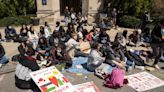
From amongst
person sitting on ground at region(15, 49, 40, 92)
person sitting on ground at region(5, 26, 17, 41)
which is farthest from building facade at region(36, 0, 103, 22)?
person sitting on ground at region(15, 49, 40, 92)

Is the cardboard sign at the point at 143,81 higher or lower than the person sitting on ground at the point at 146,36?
lower

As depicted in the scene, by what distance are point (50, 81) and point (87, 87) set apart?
54.1 inches

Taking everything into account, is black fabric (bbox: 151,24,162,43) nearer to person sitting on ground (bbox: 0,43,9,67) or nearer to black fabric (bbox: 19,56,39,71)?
black fabric (bbox: 19,56,39,71)

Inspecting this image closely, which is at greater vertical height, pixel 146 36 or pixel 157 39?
pixel 157 39

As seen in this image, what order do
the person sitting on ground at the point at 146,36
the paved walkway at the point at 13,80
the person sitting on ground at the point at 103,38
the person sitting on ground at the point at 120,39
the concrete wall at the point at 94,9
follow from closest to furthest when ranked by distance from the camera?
the paved walkway at the point at 13,80 → the person sitting on ground at the point at 120,39 → the person sitting on ground at the point at 103,38 → the person sitting on ground at the point at 146,36 → the concrete wall at the point at 94,9

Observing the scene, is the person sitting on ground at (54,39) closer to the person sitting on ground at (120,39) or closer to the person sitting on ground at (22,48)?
the person sitting on ground at (22,48)

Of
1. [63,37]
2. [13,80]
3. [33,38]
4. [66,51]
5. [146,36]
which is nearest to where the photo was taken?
[13,80]

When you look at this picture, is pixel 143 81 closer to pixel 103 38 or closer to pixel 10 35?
pixel 103 38

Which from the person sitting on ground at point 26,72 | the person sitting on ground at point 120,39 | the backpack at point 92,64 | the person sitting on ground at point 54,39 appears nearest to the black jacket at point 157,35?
the person sitting on ground at point 120,39

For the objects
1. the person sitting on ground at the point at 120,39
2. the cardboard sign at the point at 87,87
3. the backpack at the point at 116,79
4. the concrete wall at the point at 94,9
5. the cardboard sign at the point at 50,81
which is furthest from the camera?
the concrete wall at the point at 94,9

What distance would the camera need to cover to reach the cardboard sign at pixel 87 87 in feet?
35.0

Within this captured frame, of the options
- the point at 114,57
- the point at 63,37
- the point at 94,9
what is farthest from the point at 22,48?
the point at 94,9

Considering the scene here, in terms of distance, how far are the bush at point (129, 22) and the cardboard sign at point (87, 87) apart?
10567mm

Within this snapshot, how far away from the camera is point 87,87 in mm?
10805
